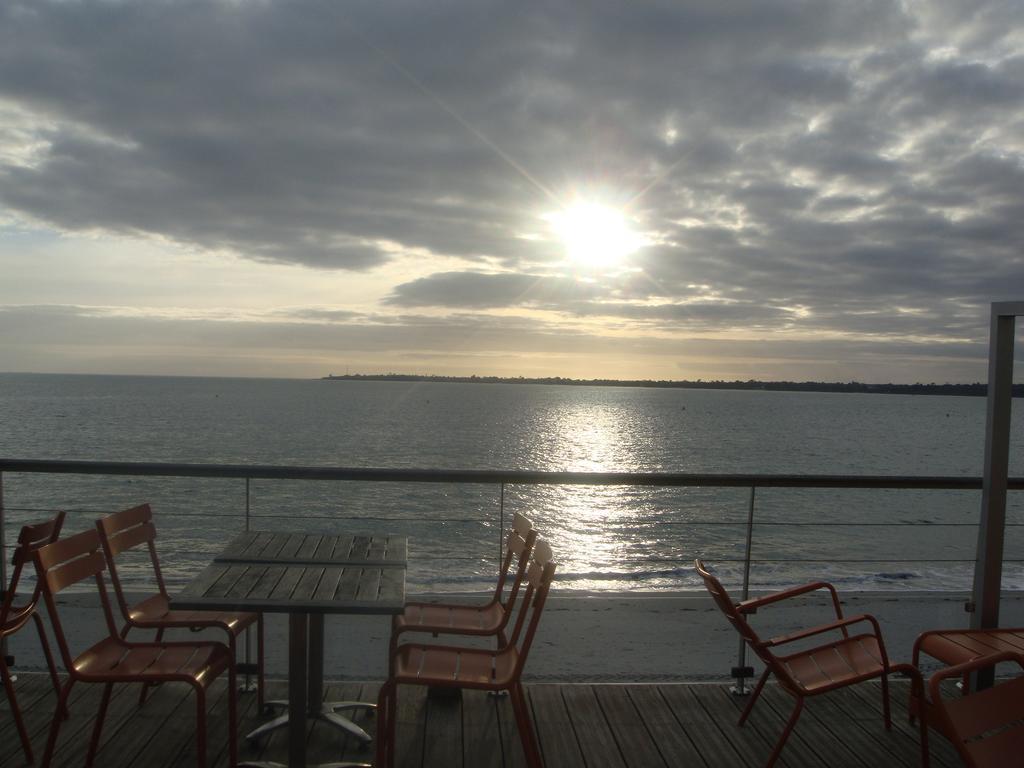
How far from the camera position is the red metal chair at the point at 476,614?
2.91m

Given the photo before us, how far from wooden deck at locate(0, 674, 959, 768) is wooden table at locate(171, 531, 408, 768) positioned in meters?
0.25

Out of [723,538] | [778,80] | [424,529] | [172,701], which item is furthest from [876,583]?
[172,701]

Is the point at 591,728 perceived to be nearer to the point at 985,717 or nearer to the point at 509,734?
the point at 509,734

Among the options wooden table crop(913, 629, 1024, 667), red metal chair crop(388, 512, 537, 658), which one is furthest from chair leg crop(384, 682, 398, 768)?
wooden table crop(913, 629, 1024, 667)

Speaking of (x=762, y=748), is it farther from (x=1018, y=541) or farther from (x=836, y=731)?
(x=1018, y=541)

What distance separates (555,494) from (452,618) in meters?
21.8

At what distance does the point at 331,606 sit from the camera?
7.81ft

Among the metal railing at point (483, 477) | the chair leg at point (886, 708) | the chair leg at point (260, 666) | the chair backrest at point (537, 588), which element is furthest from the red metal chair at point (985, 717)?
the chair leg at point (260, 666)

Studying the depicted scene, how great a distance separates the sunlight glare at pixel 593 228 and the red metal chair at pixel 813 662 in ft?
22.0

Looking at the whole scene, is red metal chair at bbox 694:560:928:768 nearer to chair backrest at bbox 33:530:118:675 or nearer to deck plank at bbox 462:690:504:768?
deck plank at bbox 462:690:504:768

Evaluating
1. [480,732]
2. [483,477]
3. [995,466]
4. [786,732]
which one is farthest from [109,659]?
[995,466]

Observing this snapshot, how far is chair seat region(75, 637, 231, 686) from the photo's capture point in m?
2.45

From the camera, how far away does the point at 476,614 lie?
10.6ft

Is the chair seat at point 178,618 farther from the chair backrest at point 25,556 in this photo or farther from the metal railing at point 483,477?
the metal railing at point 483,477
